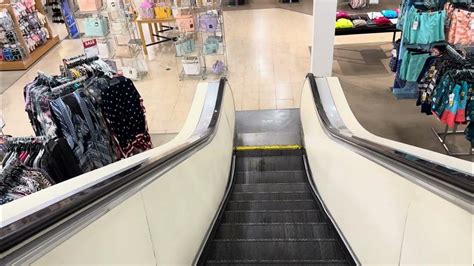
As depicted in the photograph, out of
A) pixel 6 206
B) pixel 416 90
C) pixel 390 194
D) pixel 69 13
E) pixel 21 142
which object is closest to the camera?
pixel 6 206

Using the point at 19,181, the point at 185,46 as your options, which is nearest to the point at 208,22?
the point at 185,46

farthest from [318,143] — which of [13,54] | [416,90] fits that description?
[13,54]

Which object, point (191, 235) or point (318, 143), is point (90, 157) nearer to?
point (191, 235)

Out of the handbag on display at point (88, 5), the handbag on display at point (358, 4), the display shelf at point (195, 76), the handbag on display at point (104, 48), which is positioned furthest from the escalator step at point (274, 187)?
the handbag on display at point (358, 4)

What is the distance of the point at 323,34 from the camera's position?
19.1 ft

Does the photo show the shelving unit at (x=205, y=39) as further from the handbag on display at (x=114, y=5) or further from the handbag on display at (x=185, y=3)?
the handbag on display at (x=114, y=5)

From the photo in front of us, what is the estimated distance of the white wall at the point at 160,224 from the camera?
Answer: 4.62 feet

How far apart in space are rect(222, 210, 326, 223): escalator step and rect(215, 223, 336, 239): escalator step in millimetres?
157

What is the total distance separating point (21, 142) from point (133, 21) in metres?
5.62

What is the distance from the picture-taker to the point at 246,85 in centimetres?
702

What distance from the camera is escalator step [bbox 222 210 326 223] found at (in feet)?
10.7

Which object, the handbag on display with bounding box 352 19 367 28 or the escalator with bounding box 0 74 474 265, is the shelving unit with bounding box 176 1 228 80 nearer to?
the handbag on display with bounding box 352 19 367 28

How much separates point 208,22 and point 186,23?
0.41m

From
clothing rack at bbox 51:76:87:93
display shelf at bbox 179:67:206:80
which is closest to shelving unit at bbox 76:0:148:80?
display shelf at bbox 179:67:206:80
